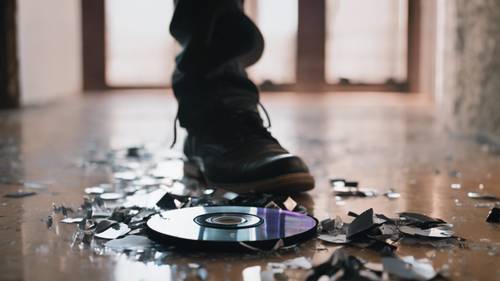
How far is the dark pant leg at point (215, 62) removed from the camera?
1146 millimetres

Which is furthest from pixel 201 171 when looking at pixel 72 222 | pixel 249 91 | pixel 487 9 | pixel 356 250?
pixel 487 9

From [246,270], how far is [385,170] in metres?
0.73

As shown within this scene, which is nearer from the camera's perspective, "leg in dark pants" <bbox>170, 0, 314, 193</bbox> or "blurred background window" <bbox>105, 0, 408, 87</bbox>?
"leg in dark pants" <bbox>170, 0, 314, 193</bbox>

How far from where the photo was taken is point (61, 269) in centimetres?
69

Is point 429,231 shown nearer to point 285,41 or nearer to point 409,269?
point 409,269

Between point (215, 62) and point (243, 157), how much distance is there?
0.19 m

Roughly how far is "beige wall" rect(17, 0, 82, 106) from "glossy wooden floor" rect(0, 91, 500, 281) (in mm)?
162

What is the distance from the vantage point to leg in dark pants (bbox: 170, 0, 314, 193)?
3.57 feet

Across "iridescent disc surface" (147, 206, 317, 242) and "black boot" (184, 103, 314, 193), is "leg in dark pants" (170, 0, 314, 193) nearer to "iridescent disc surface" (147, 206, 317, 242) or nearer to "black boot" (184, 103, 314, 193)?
"black boot" (184, 103, 314, 193)

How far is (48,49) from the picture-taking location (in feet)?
10.9

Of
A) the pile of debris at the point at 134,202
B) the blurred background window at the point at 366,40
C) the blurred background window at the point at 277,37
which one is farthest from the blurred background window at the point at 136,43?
the pile of debris at the point at 134,202

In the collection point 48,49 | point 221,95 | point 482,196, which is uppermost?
point 48,49

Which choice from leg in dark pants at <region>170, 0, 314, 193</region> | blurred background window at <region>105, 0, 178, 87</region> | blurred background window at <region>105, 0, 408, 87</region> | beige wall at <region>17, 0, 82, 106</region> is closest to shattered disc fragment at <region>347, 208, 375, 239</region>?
leg in dark pants at <region>170, 0, 314, 193</region>

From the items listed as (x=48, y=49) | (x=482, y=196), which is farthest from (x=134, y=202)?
(x=48, y=49)
